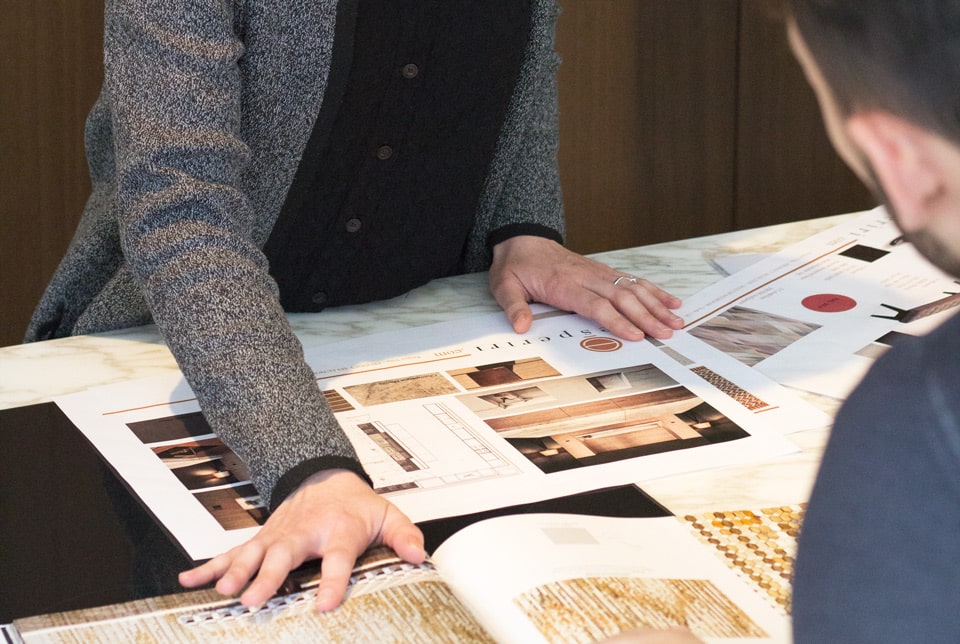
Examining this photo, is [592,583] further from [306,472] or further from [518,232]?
[518,232]

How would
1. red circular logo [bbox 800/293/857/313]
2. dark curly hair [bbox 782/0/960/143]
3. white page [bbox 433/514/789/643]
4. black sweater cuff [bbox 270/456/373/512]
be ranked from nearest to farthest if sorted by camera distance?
dark curly hair [bbox 782/0/960/143] < white page [bbox 433/514/789/643] < black sweater cuff [bbox 270/456/373/512] < red circular logo [bbox 800/293/857/313]

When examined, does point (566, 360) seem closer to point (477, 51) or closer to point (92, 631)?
point (477, 51)

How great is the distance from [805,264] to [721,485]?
1.53 ft

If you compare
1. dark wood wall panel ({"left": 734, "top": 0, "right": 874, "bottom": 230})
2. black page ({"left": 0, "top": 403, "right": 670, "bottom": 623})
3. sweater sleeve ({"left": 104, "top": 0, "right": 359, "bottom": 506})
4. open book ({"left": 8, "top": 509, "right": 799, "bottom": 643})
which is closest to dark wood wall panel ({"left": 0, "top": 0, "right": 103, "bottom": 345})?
sweater sleeve ({"left": 104, "top": 0, "right": 359, "bottom": 506})

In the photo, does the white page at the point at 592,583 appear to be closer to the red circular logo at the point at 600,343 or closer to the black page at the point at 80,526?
the black page at the point at 80,526

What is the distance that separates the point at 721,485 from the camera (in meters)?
0.71

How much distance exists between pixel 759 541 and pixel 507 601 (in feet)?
0.57

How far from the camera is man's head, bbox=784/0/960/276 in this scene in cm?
31

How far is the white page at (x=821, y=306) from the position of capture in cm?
89

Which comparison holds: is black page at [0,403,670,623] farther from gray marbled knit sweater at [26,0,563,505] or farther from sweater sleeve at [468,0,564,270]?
sweater sleeve at [468,0,564,270]

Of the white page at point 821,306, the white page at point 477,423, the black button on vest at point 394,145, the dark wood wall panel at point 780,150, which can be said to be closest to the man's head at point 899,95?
the white page at point 477,423

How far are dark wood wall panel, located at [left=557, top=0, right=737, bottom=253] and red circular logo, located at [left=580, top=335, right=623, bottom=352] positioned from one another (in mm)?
1268

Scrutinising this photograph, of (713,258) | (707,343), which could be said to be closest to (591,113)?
(713,258)

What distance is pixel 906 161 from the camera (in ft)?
1.09
